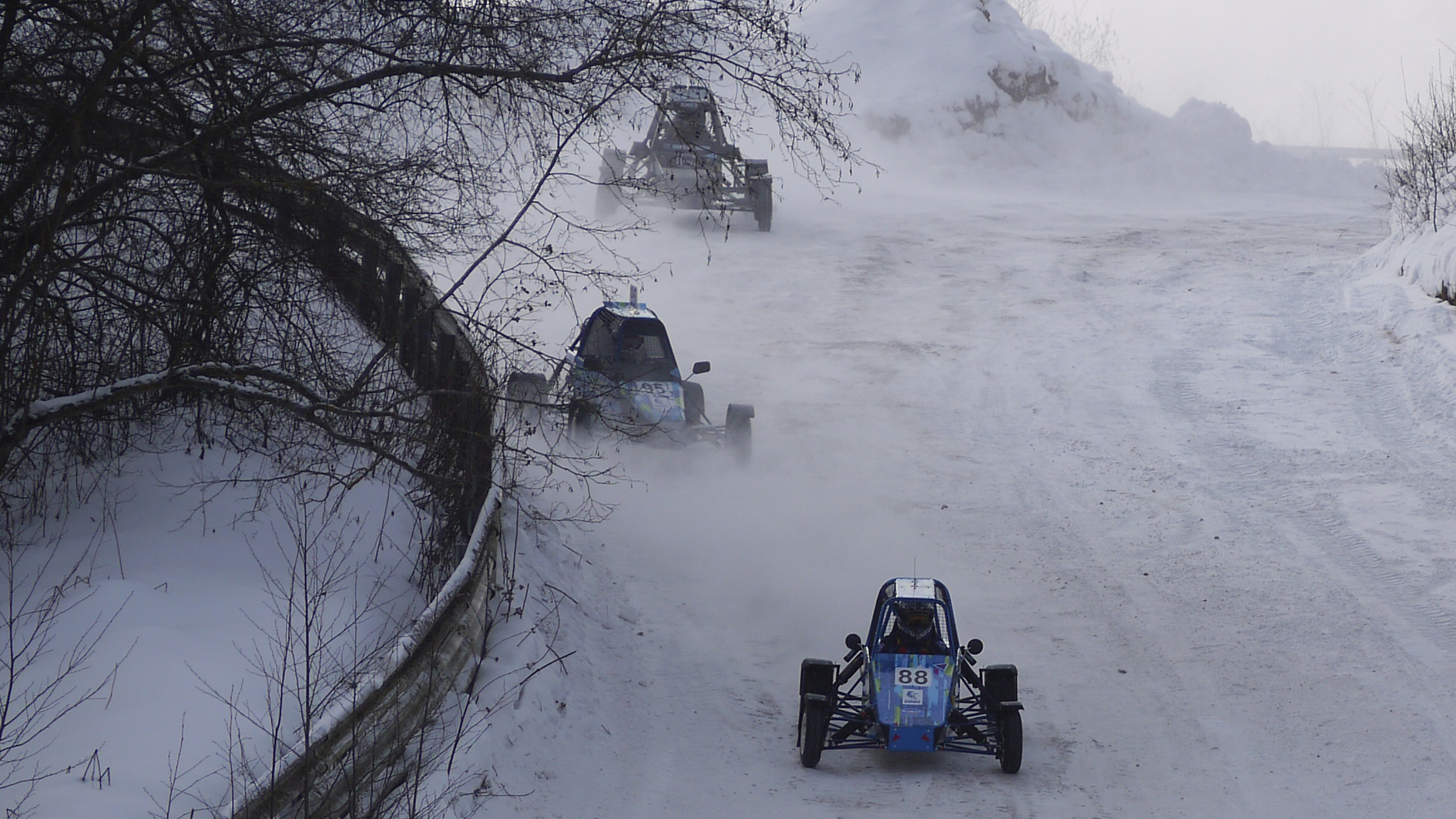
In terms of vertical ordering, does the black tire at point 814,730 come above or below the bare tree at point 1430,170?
below

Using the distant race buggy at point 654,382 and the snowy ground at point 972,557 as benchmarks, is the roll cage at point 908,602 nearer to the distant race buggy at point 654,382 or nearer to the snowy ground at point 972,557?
the snowy ground at point 972,557

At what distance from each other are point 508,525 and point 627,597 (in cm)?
114

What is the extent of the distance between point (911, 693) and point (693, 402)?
689 centimetres

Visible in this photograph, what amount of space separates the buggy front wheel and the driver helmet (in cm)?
86

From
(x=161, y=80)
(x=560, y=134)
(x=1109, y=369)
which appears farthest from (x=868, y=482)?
(x=161, y=80)

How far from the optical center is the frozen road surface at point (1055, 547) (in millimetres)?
7020

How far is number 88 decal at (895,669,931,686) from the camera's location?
7.31 meters

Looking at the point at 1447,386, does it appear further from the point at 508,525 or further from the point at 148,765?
the point at 148,765

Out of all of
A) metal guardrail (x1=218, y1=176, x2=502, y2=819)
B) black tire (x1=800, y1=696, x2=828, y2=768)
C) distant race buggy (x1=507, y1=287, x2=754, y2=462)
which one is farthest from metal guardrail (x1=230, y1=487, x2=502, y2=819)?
distant race buggy (x1=507, y1=287, x2=754, y2=462)

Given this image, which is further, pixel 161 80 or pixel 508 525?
pixel 508 525

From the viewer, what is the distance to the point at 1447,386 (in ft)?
45.5

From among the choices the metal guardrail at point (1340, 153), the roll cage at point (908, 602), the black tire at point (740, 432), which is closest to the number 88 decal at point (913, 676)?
the roll cage at point (908, 602)

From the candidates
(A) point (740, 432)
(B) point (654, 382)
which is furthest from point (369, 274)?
(A) point (740, 432)

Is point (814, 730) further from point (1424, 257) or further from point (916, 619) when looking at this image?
point (1424, 257)
